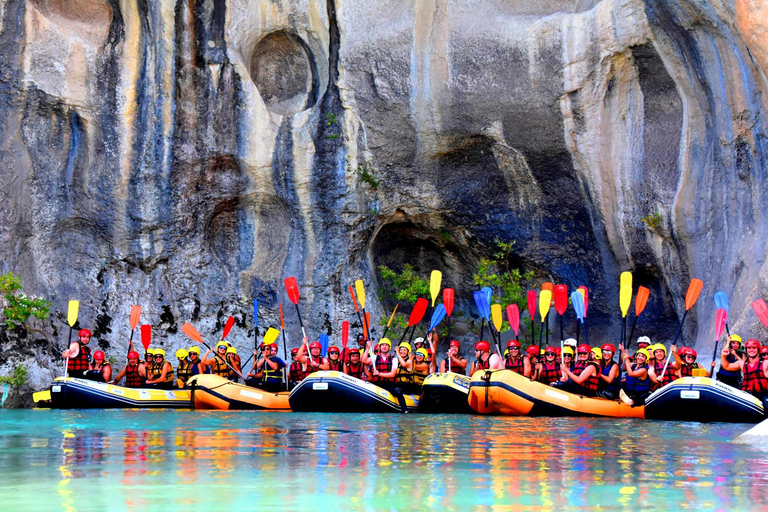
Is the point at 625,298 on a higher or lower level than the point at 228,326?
higher

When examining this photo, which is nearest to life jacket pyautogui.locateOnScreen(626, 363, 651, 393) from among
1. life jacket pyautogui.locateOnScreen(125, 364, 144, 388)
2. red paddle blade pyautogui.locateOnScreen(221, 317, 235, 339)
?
red paddle blade pyautogui.locateOnScreen(221, 317, 235, 339)

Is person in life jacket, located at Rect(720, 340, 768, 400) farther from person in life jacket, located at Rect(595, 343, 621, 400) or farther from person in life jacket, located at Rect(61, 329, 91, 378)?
person in life jacket, located at Rect(61, 329, 91, 378)

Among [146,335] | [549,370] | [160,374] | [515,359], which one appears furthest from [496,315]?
[146,335]

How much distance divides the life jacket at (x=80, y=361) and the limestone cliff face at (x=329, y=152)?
1.16 metres

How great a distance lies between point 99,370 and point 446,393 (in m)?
5.85

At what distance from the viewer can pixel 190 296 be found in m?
17.7

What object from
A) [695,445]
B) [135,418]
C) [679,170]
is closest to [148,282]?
[135,418]

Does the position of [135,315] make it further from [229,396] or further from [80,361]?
[229,396]

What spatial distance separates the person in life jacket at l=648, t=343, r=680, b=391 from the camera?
39.9ft

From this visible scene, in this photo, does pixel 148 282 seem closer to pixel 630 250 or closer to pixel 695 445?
pixel 630 250

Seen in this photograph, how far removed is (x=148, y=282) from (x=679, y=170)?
31.4ft

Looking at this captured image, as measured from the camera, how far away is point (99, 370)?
49.7ft

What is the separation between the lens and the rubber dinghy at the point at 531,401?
38.8 feet

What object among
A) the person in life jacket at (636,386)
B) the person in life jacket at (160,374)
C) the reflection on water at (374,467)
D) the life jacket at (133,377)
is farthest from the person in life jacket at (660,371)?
the life jacket at (133,377)
